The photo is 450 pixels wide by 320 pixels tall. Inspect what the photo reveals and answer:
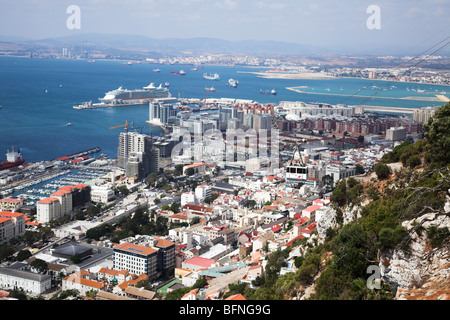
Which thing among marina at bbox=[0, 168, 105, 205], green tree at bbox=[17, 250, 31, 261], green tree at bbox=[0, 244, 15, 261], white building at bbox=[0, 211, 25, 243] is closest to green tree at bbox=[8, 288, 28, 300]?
green tree at bbox=[17, 250, 31, 261]

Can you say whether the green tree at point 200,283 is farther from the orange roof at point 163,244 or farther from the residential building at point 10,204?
the residential building at point 10,204

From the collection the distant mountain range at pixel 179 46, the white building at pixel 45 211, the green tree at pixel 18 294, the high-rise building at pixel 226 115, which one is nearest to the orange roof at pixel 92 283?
the green tree at pixel 18 294

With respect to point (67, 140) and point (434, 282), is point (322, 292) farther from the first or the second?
point (67, 140)

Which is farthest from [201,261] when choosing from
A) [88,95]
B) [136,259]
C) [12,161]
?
[88,95]

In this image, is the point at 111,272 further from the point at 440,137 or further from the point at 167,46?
the point at 167,46

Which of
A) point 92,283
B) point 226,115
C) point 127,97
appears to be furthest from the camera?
point 127,97

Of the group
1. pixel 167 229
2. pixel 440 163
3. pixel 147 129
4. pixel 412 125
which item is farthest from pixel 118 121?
pixel 440 163
